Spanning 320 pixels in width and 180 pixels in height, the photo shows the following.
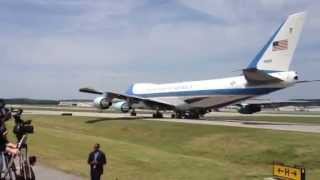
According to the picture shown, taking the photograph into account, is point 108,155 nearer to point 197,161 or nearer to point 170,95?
point 197,161

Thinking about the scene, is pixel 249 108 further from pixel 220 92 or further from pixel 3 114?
pixel 3 114

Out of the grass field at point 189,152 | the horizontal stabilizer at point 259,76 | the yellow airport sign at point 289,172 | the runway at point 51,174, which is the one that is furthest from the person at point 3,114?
the horizontal stabilizer at point 259,76

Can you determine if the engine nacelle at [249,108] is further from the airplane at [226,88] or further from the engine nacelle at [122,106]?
the engine nacelle at [122,106]

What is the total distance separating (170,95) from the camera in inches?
2638

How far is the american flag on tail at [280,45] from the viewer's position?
5081cm

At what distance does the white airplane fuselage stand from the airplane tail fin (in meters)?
1.30

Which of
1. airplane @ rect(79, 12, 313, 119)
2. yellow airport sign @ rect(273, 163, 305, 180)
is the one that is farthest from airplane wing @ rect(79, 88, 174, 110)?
yellow airport sign @ rect(273, 163, 305, 180)

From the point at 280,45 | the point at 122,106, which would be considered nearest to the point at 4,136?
the point at 280,45

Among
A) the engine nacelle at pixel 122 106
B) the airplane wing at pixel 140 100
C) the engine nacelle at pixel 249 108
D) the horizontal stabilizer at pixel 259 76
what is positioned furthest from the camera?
the engine nacelle at pixel 122 106

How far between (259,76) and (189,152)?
18.1 metres

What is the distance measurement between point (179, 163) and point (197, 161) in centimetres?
107

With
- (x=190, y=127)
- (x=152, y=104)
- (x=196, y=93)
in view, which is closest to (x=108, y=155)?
(x=190, y=127)

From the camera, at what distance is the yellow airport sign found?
15.0 meters

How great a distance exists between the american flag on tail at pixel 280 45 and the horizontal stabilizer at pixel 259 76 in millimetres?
3317
